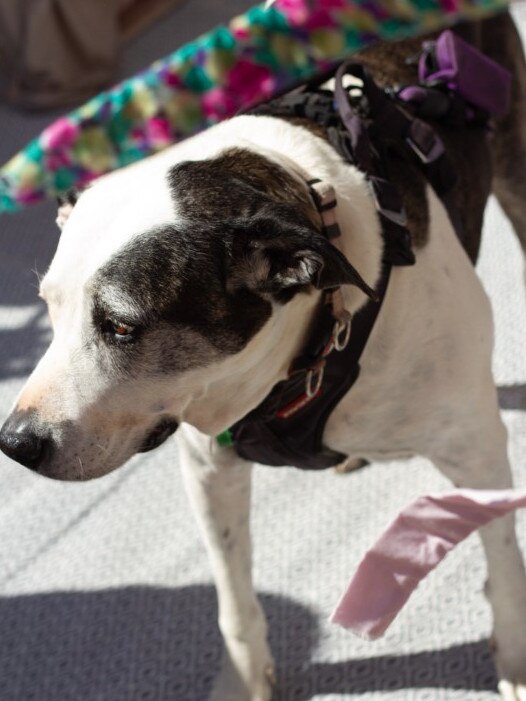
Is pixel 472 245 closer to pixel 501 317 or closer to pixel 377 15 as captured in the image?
Answer: pixel 377 15

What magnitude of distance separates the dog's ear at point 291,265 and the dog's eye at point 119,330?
159 mm

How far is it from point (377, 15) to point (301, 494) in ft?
4.08

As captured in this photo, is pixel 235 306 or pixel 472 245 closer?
pixel 235 306

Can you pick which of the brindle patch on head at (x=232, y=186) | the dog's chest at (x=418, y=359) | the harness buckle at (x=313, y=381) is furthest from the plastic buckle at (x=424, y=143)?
the harness buckle at (x=313, y=381)

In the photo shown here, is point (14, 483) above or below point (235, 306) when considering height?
below

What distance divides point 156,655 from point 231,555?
13.2 inches

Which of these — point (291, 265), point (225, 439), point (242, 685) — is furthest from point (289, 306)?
point (242, 685)

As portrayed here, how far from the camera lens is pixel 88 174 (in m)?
1.67

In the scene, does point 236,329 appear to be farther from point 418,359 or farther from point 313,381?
point 418,359

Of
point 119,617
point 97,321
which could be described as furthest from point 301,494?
point 97,321

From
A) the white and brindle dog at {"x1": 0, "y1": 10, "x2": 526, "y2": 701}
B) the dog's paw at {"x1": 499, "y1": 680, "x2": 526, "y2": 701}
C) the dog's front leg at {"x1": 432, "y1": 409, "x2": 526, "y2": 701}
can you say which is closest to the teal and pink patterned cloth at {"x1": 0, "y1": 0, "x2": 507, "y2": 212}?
the white and brindle dog at {"x1": 0, "y1": 10, "x2": 526, "y2": 701}

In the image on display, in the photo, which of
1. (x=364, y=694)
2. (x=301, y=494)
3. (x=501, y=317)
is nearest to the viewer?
(x=364, y=694)

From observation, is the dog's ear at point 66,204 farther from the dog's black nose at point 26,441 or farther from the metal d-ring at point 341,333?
the metal d-ring at point 341,333

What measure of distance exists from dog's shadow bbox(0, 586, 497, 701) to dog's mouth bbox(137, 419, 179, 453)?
29.4 inches
